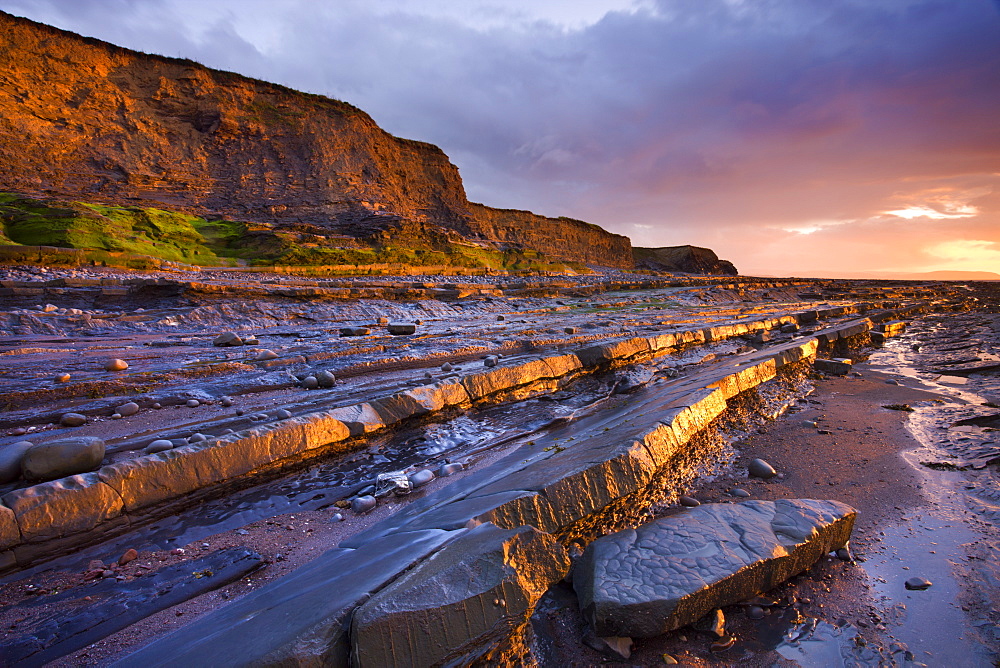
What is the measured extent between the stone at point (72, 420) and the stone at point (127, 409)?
22cm

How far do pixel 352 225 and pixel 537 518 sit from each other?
2485 centimetres

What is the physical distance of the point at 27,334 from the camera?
21.4 feet

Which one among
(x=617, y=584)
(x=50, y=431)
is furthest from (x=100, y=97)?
(x=617, y=584)

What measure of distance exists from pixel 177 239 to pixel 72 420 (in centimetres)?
1821

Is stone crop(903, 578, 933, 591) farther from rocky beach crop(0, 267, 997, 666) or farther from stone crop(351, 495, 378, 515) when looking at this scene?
stone crop(351, 495, 378, 515)

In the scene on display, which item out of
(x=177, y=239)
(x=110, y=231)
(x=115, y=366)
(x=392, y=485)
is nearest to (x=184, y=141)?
(x=177, y=239)

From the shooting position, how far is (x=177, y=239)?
1750 centimetres

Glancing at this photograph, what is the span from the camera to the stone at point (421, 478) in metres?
2.63

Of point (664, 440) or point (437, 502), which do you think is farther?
point (664, 440)

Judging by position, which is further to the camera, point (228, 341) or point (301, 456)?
Answer: point (228, 341)

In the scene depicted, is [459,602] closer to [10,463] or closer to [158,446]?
[158,446]

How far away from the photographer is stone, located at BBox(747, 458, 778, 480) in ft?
8.87

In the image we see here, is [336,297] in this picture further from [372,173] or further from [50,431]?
[372,173]

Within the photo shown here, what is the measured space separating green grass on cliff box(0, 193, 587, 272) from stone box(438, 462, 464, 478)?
1519 cm
